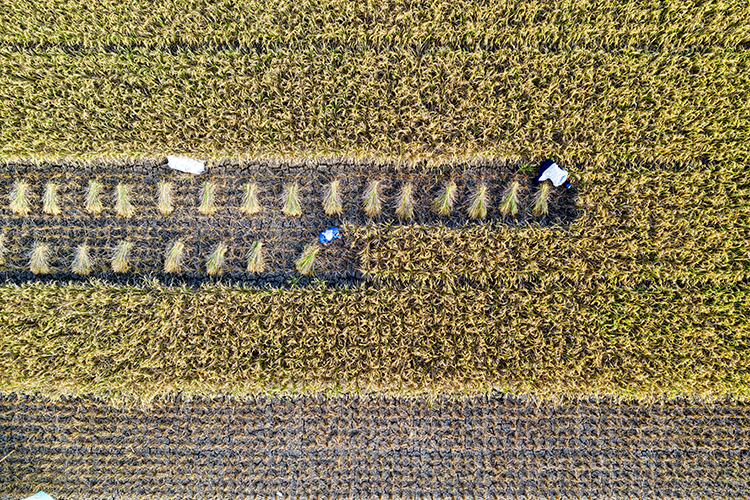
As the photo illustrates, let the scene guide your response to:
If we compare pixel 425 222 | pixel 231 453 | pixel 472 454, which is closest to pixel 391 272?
pixel 425 222

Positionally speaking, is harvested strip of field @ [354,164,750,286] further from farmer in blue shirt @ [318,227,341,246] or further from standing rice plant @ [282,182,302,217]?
standing rice plant @ [282,182,302,217]

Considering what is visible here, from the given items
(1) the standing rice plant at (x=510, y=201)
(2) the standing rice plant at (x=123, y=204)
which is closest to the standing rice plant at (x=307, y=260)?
(2) the standing rice plant at (x=123, y=204)

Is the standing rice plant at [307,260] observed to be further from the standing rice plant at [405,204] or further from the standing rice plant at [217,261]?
Result: the standing rice plant at [405,204]

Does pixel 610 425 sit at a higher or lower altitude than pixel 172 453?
higher

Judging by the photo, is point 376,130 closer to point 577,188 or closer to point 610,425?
point 577,188

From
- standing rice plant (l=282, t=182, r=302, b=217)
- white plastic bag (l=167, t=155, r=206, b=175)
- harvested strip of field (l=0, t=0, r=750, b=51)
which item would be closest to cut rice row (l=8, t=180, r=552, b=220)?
standing rice plant (l=282, t=182, r=302, b=217)
